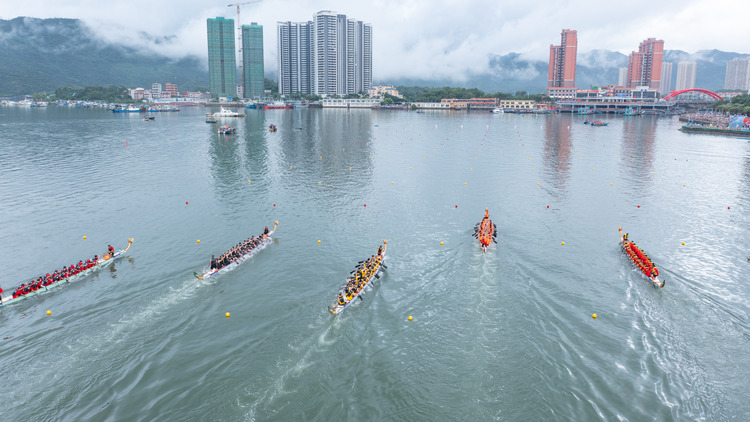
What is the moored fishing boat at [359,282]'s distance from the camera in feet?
86.0

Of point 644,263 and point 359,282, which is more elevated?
point 644,263

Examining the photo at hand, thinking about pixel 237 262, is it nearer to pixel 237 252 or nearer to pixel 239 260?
pixel 239 260

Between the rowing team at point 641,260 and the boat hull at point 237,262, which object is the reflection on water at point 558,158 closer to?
the rowing team at point 641,260

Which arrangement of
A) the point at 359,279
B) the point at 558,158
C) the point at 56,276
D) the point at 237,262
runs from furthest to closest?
1. the point at 558,158
2. the point at 237,262
3. the point at 56,276
4. the point at 359,279

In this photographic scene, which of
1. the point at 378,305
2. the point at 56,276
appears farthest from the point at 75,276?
the point at 378,305

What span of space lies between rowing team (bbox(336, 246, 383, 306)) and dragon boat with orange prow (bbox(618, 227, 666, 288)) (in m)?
18.9

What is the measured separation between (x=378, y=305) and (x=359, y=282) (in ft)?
6.67

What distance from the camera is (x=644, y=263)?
31.3 metres

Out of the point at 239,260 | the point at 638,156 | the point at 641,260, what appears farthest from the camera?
the point at 638,156

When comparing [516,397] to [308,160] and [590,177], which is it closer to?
[590,177]

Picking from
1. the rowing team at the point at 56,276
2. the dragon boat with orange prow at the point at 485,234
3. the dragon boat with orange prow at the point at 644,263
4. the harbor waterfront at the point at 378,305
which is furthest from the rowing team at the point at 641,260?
the rowing team at the point at 56,276

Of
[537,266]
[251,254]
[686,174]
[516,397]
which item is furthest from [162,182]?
[686,174]

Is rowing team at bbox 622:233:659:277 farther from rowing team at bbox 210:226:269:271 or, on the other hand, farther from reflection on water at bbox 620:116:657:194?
rowing team at bbox 210:226:269:271

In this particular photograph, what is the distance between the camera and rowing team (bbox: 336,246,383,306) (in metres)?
26.6
